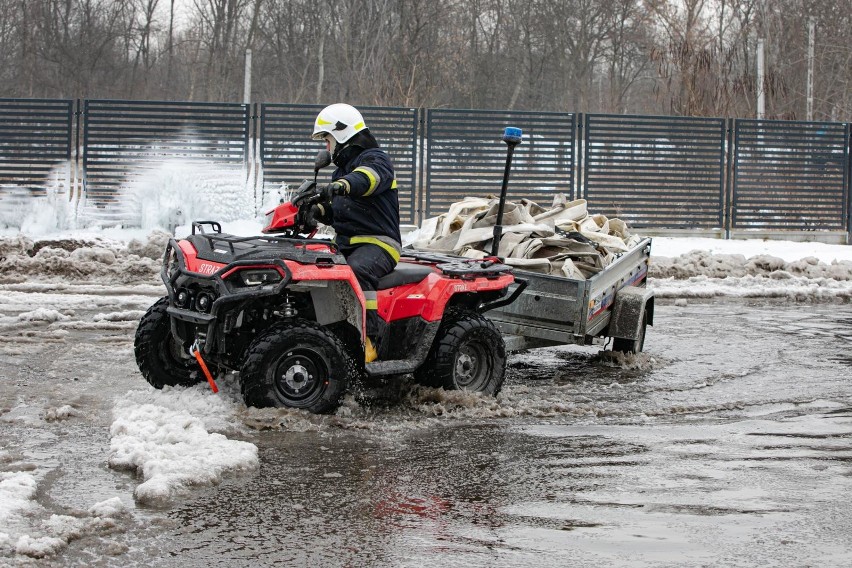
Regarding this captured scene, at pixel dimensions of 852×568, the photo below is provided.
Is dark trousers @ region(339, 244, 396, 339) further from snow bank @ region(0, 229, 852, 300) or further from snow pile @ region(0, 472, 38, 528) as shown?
snow bank @ region(0, 229, 852, 300)

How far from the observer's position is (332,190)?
7332 mm

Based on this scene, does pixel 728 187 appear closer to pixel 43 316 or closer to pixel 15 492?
pixel 43 316

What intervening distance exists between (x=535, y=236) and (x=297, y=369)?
355 centimetres

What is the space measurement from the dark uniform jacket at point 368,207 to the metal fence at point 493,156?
13.0 metres

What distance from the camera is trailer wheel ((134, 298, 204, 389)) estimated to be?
7.68 m

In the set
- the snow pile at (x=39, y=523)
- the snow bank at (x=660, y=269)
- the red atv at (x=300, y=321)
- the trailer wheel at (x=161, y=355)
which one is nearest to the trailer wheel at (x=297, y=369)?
the red atv at (x=300, y=321)

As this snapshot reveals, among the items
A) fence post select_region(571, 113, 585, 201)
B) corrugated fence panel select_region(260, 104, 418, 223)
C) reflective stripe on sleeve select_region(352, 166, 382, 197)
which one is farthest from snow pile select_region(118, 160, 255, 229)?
reflective stripe on sleeve select_region(352, 166, 382, 197)

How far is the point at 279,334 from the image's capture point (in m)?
7.09

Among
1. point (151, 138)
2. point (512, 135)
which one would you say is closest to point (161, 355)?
point (512, 135)

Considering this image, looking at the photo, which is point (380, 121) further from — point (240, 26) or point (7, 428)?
point (240, 26)

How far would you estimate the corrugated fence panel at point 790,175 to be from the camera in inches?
884

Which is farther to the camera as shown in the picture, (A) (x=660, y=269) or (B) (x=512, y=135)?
(A) (x=660, y=269)

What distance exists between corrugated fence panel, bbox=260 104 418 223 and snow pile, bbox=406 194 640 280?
31.3ft

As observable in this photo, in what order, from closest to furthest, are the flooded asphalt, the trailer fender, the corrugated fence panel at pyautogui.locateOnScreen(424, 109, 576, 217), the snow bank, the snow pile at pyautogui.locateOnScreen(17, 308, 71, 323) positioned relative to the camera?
the flooded asphalt → the trailer fender → the snow pile at pyautogui.locateOnScreen(17, 308, 71, 323) → the snow bank → the corrugated fence panel at pyautogui.locateOnScreen(424, 109, 576, 217)
